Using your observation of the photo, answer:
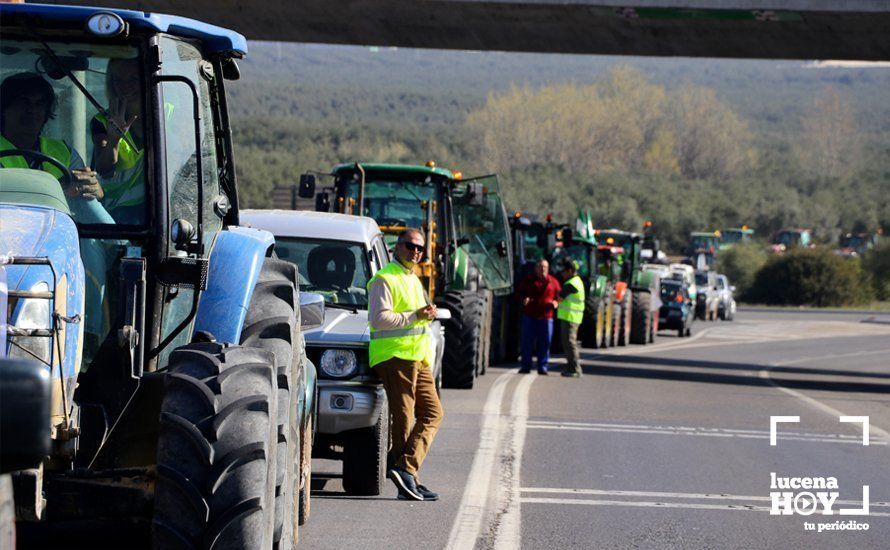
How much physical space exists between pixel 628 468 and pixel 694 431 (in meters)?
3.44

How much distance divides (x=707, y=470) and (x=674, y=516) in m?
2.44

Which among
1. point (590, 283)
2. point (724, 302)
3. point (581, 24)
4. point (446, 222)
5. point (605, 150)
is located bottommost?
point (724, 302)

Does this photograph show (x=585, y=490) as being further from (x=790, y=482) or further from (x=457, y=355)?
(x=457, y=355)

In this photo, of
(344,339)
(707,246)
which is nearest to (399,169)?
(344,339)

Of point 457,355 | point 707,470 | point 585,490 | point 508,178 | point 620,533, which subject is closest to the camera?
point 620,533

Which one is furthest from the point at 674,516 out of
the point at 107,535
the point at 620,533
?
the point at 107,535

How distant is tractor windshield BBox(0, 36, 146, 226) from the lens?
252 inches

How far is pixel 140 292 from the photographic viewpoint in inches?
246

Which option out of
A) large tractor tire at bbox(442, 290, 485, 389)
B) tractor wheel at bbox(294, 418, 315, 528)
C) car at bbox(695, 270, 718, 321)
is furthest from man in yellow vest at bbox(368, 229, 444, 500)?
car at bbox(695, 270, 718, 321)

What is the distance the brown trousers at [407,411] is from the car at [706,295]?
1603 inches

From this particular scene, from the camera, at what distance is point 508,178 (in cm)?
11675

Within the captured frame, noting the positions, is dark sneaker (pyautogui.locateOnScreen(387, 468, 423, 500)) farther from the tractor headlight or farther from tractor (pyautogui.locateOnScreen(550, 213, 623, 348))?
tractor (pyautogui.locateOnScreen(550, 213, 623, 348))

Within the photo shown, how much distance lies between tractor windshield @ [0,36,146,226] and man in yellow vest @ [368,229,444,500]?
377 cm

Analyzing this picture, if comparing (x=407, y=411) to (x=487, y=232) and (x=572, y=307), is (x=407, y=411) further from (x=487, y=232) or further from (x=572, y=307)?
(x=572, y=307)
